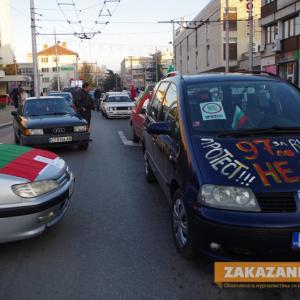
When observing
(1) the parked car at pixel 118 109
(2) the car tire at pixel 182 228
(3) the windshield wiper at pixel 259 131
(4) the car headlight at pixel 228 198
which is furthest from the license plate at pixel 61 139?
(1) the parked car at pixel 118 109

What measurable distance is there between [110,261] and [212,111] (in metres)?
1.81

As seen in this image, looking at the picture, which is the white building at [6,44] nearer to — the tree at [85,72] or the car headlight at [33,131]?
the tree at [85,72]

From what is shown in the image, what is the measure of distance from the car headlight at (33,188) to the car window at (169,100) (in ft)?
5.58

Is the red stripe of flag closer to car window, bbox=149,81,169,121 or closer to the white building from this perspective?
car window, bbox=149,81,169,121

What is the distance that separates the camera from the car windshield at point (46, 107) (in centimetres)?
1122

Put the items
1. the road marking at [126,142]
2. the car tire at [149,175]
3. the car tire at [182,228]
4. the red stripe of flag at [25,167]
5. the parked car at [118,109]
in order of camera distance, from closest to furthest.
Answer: the car tire at [182,228] → the red stripe of flag at [25,167] → the car tire at [149,175] → the road marking at [126,142] → the parked car at [118,109]

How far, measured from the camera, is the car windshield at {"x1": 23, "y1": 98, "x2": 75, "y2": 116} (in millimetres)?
11219

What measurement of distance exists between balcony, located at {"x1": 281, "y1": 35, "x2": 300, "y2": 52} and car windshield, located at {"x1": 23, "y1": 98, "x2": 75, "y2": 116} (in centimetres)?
2328

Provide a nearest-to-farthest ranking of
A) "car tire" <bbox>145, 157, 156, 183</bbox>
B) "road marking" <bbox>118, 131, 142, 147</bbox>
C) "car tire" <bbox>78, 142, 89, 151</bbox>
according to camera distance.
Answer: "car tire" <bbox>145, 157, 156, 183</bbox>, "car tire" <bbox>78, 142, 89, 151</bbox>, "road marking" <bbox>118, 131, 142, 147</bbox>

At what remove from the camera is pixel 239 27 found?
56.3 metres

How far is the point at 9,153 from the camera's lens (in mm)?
4996

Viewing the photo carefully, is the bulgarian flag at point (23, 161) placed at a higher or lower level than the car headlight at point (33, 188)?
higher

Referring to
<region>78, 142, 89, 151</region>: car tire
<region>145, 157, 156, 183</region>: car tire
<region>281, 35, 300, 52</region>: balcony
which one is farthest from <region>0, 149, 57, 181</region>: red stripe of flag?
<region>281, 35, 300, 52</region>: balcony

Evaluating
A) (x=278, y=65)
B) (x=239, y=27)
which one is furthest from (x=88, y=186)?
(x=239, y=27)
